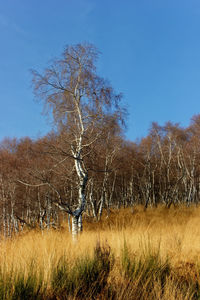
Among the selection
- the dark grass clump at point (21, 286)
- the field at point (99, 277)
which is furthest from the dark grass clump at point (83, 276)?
the dark grass clump at point (21, 286)

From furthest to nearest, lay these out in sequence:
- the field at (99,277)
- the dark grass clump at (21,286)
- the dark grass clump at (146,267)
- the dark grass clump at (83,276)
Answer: the dark grass clump at (146,267) → the dark grass clump at (83,276) → the field at (99,277) → the dark grass clump at (21,286)

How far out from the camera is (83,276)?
10.3ft

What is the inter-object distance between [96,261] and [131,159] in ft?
63.7

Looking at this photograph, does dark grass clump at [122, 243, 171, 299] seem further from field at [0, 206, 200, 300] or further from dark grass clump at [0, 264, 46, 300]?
dark grass clump at [0, 264, 46, 300]

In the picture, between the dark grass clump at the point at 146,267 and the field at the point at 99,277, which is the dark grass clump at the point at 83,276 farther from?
the dark grass clump at the point at 146,267

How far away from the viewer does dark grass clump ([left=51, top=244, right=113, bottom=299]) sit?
9.01 ft

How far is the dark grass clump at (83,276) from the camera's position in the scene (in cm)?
275

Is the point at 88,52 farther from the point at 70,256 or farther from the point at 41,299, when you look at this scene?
the point at 41,299

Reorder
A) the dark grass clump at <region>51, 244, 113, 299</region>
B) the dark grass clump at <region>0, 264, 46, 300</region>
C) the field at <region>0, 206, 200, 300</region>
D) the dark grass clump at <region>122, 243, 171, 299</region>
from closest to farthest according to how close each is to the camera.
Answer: the dark grass clump at <region>0, 264, 46, 300</region>, the field at <region>0, 206, 200, 300</region>, the dark grass clump at <region>51, 244, 113, 299</region>, the dark grass clump at <region>122, 243, 171, 299</region>

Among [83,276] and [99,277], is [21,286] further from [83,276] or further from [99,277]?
[99,277]

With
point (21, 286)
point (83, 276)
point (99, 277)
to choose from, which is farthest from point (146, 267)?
point (21, 286)

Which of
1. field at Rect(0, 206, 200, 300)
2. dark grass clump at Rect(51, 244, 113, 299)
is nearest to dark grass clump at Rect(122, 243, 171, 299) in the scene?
field at Rect(0, 206, 200, 300)

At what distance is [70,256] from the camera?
389 cm

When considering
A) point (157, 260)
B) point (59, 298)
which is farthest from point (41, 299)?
point (157, 260)
